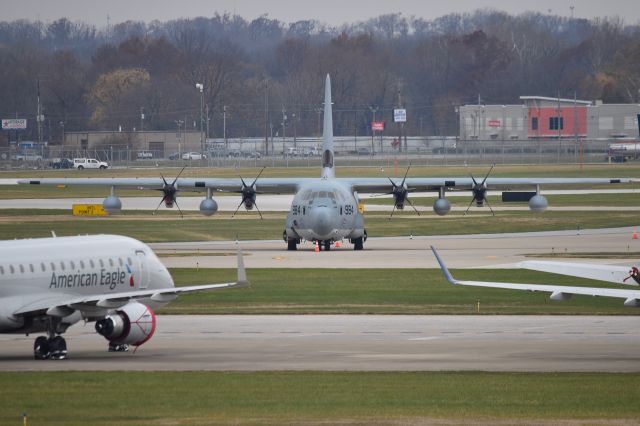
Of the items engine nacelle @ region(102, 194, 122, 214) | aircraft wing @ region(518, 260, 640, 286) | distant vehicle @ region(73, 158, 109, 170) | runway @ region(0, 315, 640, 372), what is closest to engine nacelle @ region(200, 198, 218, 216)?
engine nacelle @ region(102, 194, 122, 214)

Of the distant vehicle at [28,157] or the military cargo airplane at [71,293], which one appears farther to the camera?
the distant vehicle at [28,157]

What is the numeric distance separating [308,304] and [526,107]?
145 m

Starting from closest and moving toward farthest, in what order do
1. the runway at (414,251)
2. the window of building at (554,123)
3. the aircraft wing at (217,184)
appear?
1. the runway at (414,251)
2. the aircraft wing at (217,184)
3. the window of building at (554,123)

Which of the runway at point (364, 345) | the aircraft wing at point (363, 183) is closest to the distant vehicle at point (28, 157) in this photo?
the aircraft wing at point (363, 183)

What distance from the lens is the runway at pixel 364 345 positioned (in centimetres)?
2747

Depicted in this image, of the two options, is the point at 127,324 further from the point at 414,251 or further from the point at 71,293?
the point at 414,251

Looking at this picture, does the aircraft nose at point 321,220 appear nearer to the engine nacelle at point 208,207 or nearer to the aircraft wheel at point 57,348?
the engine nacelle at point 208,207

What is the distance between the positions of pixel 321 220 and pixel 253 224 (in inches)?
852

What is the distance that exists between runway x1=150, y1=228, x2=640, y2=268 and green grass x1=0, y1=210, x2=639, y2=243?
3.12 meters

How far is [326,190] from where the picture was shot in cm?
5612

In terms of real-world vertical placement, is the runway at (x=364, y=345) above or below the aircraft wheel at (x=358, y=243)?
above

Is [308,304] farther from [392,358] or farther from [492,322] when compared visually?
[392,358]

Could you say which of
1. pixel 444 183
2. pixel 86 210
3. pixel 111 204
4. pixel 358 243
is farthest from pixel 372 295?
pixel 86 210

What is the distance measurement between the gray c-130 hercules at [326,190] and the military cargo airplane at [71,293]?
25695mm
